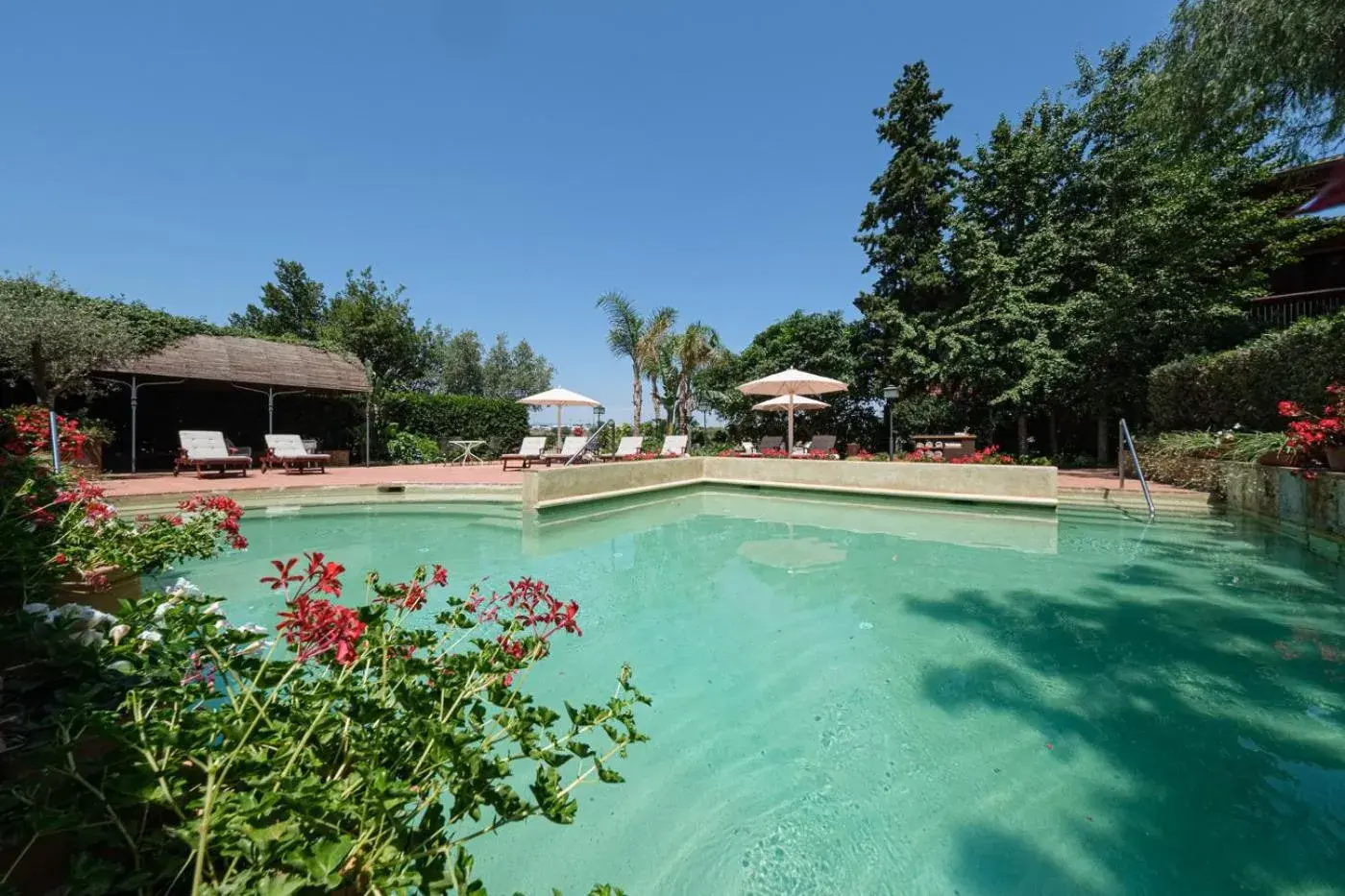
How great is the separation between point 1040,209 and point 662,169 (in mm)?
12680

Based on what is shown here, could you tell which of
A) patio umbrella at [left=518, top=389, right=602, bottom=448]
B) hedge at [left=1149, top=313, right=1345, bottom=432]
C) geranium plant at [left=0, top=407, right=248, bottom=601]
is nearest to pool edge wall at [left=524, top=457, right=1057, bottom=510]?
hedge at [left=1149, top=313, right=1345, bottom=432]

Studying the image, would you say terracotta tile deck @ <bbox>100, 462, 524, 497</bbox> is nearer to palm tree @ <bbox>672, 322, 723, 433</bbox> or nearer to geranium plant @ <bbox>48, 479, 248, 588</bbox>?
geranium plant @ <bbox>48, 479, 248, 588</bbox>

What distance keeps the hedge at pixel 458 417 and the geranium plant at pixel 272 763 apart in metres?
18.9

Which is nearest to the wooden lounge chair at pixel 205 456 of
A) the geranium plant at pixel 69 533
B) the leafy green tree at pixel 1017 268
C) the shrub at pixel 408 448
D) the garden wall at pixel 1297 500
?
the shrub at pixel 408 448

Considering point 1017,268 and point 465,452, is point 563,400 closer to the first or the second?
point 465,452

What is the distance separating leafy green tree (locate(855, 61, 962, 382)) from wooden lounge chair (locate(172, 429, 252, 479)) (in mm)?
18753

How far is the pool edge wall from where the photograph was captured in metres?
9.44

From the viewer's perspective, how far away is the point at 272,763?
1098 mm

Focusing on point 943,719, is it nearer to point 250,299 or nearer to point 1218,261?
point 1218,261

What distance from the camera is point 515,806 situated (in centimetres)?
108

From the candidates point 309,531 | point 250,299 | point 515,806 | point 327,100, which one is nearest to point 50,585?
point 515,806

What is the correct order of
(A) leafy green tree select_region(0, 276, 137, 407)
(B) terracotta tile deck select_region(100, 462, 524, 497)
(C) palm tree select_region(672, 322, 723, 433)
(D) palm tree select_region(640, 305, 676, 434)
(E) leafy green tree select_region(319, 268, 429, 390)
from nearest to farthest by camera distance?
(B) terracotta tile deck select_region(100, 462, 524, 497) < (A) leafy green tree select_region(0, 276, 137, 407) < (C) palm tree select_region(672, 322, 723, 433) < (E) leafy green tree select_region(319, 268, 429, 390) < (D) palm tree select_region(640, 305, 676, 434)

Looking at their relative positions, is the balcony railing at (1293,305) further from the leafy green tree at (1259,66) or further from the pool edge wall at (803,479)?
the pool edge wall at (803,479)

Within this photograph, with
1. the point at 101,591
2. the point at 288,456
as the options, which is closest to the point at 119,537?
the point at 101,591
